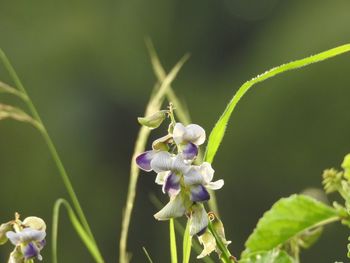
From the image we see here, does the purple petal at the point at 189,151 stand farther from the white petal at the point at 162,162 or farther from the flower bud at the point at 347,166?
the flower bud at the point at 347,166

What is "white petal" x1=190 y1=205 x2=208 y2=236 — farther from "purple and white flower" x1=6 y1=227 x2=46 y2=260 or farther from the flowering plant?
"purple and white flower" x1=6 y1=227 x2=46 y2=260

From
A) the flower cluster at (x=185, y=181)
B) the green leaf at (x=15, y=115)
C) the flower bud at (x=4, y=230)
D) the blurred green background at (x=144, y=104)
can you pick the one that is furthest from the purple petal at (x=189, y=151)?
the blurred green background at (x=144, y=104)

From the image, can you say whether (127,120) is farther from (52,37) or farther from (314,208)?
(314,208)

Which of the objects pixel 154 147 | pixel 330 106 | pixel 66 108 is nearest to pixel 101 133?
pixel 66 108

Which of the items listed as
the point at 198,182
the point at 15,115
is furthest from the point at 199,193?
the point at 15,115

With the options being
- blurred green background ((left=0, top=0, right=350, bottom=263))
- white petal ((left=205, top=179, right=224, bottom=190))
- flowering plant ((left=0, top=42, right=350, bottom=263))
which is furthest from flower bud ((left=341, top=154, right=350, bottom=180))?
blurred green background ((left=0, top=0, right=350, bottom=263))

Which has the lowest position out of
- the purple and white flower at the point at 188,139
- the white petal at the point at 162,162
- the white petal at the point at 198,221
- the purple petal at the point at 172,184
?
the white petal at the point at 198,221

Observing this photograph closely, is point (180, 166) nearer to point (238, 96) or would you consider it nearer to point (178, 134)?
point (178, 134)
